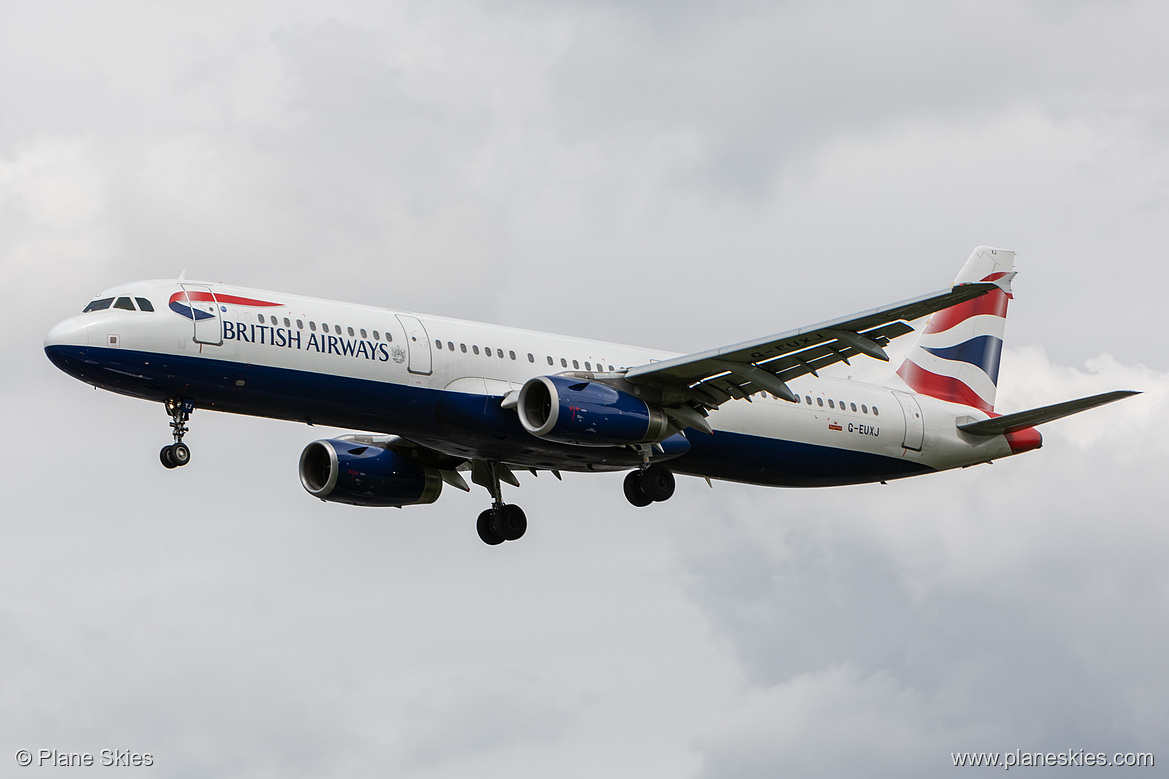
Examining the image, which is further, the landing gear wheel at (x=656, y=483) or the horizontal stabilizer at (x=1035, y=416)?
the landing gear wheel at (x=656, y=483)

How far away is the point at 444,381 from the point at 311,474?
8.36 m

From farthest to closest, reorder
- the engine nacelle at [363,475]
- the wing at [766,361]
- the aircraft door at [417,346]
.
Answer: the engine nacelle at [363,475]
the aircraft door at [417,346]
the wing at [766,361]

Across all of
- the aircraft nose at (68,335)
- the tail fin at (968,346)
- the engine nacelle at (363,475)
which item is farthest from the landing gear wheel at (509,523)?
the aircraft nose at (68,335)

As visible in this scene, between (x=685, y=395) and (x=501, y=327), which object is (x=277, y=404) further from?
(x=685, y=395)

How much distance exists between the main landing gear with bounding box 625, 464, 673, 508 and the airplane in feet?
0.14

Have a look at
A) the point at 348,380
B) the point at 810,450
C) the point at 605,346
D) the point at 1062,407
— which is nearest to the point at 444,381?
the point at 348,380

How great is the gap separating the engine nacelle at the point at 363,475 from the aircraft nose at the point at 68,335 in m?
10.2

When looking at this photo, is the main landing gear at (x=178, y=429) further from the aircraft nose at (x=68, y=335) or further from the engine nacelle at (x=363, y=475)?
the engine nacelle at (x=363, y=475)

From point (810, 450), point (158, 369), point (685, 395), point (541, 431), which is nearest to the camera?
point (158, 369)

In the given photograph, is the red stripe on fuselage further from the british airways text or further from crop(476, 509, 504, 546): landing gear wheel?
crop(476, 509, 504, 546): landing gear wheel

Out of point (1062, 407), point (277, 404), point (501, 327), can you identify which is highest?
point (501, 327)

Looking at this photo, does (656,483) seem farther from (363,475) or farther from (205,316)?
(205,316)

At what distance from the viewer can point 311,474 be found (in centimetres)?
4178

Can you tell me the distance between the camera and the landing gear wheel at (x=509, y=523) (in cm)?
4191
